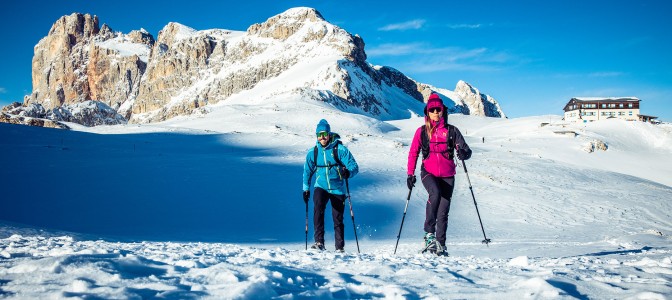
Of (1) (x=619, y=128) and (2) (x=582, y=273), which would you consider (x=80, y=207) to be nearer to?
(2) (x=582, y=273)

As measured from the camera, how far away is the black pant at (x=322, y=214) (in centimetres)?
693

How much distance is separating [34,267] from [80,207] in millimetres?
8868

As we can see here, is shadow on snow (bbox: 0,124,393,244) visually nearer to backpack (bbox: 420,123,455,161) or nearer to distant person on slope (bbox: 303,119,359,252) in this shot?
distant person on slope (bbox: 303,119,359,252)

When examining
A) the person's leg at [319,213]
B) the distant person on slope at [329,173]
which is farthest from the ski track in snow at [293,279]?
the distant person on slope at [329,173]

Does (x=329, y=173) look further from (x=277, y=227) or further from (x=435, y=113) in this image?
(x=277, y=227)

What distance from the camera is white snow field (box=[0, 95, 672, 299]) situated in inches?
126

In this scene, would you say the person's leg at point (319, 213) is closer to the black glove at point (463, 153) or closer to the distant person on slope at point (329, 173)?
the distant person on slope at point (329, 173)

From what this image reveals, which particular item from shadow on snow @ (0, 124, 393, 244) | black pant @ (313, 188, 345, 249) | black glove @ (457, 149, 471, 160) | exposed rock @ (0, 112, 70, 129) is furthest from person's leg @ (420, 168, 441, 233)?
exposed rock @ (0, 112, 70, 129)

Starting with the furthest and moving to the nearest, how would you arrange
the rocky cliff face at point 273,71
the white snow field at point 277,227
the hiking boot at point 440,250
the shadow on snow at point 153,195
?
the rocky cliff face at point 273,71 → the shadow on snow at point 153,195 → the hiking boot at point 440,250 → the white snow field at point 277,227

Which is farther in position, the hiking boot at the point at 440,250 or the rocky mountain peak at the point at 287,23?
the rocky mountain peak at the point at 287,23

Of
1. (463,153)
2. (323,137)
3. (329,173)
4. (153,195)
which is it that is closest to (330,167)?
(329,173)

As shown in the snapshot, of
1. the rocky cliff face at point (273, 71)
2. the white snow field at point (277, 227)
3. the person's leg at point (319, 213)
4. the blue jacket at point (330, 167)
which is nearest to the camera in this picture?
the white snow field at point (277, 227)

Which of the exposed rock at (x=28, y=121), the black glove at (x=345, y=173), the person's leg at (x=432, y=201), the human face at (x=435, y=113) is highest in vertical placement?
the exposed rock at (x=28, y=121)

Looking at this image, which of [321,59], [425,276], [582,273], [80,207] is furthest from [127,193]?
[321,59]
